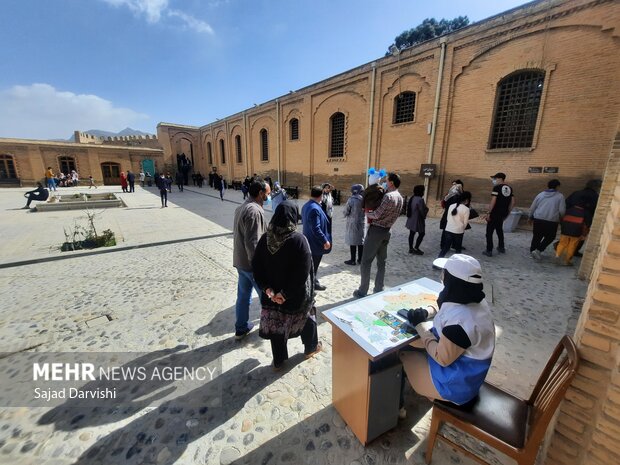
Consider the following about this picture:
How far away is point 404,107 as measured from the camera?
12.4 metres

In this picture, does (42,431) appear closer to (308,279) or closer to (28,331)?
(28,331)

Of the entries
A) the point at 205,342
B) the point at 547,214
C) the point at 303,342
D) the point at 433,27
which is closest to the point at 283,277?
the point at 303,342

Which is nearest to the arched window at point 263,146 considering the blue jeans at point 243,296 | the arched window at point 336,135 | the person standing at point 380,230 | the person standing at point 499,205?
the arched window at point 336,135

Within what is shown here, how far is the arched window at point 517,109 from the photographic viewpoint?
884 centimetres

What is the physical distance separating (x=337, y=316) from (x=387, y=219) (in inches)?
81.0

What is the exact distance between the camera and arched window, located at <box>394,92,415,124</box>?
12.1 m

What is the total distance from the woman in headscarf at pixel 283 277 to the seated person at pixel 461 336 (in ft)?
3.72

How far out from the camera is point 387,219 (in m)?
3.78

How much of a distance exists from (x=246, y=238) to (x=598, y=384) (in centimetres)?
279

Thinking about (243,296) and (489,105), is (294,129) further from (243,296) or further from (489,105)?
(243,296)

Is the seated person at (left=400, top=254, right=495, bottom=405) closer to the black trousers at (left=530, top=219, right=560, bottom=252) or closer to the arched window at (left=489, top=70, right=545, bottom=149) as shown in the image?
the black trousers at (left=530, top=219, right=560, bottom=252)

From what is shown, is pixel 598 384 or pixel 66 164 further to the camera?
pixel 66 164

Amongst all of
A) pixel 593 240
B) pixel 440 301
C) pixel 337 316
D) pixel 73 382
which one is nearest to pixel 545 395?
pixel 440 301

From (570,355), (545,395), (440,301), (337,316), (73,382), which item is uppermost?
(440,301)
